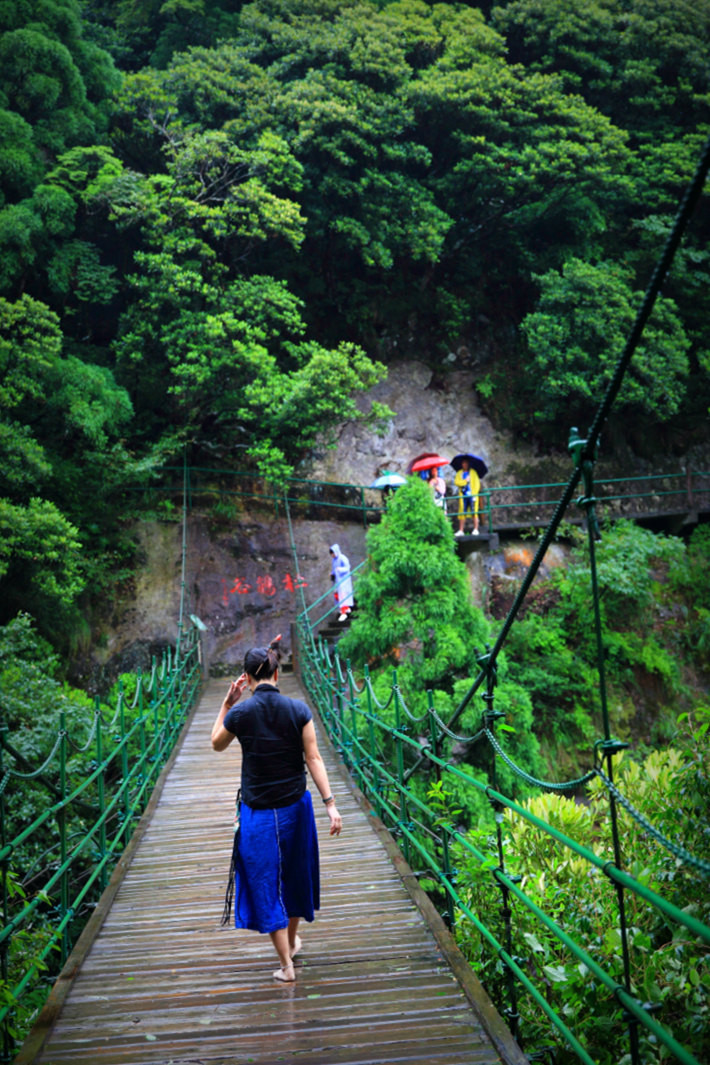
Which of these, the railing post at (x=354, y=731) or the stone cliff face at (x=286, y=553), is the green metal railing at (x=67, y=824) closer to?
the stone cliff face at (x=286, y=553)

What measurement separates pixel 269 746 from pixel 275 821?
29cm

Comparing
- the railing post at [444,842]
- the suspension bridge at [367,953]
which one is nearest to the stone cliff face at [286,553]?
the suspension bridge at [367,953]

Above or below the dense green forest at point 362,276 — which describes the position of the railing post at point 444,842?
below

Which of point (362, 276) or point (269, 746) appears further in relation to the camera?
point (362, 276)

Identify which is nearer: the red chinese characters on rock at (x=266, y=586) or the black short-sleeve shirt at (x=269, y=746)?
the black short-sleeve shirt at (x=269, y=746)

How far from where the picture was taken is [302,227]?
1414 cm

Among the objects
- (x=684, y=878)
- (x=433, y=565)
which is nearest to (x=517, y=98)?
(x=433, y=565)

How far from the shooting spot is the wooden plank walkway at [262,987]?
8.52ft

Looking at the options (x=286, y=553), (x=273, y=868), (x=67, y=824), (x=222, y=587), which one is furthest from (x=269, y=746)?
(x=286, y=553)

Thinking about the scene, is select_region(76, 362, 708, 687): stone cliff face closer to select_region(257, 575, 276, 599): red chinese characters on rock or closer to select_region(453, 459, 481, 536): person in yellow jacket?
select_region(257, 575, 276, 599): red chinese characters on rock

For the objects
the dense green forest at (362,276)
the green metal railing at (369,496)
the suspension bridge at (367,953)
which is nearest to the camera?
the suspension bridge at (367,953)

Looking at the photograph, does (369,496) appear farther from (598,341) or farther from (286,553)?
(598,341)

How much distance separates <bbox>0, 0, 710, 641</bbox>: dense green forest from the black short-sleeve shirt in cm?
682

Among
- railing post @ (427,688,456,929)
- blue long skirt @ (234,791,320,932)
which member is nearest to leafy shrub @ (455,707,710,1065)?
railing post @ (427,688,456,929)
